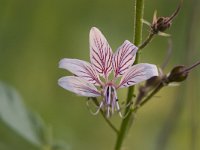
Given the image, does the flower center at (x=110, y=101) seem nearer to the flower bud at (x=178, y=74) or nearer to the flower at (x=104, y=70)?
the flower at (x=104, y=70)

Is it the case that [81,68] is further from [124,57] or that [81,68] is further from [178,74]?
[178,74]

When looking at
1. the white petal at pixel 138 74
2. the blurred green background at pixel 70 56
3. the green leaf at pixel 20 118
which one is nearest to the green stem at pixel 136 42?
the white petal at pixel 138 74

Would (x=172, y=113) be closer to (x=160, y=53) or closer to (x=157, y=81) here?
(x=157, y=81)

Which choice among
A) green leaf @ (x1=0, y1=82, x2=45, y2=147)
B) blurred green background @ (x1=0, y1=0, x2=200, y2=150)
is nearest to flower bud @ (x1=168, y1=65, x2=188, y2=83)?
green leaf @ (x1=0, y1=82, x2=45, y2=147)

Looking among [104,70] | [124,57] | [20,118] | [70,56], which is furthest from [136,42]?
[70,56]

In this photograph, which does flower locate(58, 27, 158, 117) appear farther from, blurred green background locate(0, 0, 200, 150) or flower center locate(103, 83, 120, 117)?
blurred green background locate(0, 0, 200, 150)

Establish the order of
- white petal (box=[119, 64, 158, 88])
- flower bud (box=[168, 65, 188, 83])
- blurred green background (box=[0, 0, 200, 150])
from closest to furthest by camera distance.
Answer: white petal (box=[119, 64, 158, 88]), flower bud (box=[168, 65, 188, 83]), blurred green background (box=[0, 0, 200, 150])
